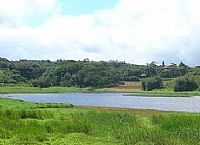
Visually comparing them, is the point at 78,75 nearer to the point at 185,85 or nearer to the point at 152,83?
the point at 152,83

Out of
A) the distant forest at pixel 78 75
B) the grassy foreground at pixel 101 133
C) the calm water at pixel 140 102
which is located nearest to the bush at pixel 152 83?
the distant forest at pixel 78 75

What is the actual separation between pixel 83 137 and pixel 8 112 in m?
10.9

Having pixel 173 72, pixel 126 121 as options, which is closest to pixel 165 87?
pixel 173 72

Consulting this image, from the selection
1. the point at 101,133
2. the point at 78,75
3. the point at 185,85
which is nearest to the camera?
Answer: the point at 101,133

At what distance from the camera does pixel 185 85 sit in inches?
5418

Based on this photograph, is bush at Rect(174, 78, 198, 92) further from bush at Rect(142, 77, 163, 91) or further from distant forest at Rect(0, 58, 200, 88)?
distant forest at Rect(0, 58, 200, 88)

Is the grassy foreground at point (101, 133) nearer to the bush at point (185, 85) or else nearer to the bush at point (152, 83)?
the bush at point (185, 85)

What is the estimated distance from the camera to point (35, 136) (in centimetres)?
2466

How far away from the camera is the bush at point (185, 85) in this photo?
13612 cm

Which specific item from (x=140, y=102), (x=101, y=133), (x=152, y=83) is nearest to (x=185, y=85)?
(x=152, y=83)

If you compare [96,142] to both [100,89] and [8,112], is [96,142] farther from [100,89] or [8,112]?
[100,89]

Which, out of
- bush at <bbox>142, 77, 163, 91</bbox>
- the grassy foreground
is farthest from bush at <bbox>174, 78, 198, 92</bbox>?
the grassy foreground

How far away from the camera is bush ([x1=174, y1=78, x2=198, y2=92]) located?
5359 inches

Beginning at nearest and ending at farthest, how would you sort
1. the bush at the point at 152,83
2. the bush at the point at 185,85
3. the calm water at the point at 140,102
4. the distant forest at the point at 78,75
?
the calm water at the point at 140,102 → the bush at the point at 185,85 → the bush at the point at 152,83 → the distant forest at the point at 78,75
